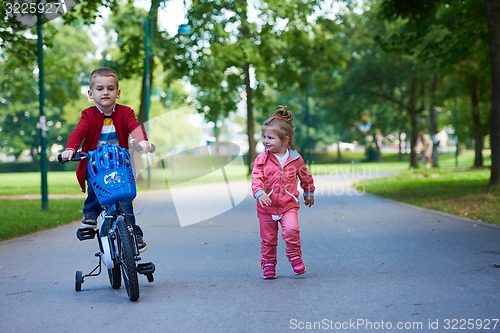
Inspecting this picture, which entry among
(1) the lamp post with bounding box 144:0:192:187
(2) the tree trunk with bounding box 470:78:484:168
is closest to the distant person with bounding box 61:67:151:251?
(1) the lamp post with bounding box 144:0:192:187

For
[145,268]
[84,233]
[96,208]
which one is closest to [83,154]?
[96,208]

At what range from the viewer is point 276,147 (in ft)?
24.7

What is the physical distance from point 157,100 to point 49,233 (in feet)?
185

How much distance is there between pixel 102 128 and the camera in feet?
22.7

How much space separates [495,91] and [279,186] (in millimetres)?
12876

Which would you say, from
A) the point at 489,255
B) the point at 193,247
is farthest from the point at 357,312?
the point at 193,247

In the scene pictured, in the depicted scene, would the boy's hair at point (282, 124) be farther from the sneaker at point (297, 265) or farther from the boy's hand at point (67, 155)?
the boy's hand at point (67, 155)

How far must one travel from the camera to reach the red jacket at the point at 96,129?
673cm

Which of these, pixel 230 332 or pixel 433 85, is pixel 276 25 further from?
pixel 230 332

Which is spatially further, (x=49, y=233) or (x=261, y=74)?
(x=261, y=74)

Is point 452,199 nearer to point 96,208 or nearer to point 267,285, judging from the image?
point 267,285

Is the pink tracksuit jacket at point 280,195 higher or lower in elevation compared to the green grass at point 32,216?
higher

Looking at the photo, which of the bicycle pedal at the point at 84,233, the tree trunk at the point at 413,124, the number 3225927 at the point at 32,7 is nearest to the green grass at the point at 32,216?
the number 3225927 at the point at 32,7

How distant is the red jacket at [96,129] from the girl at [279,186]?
123 cm
